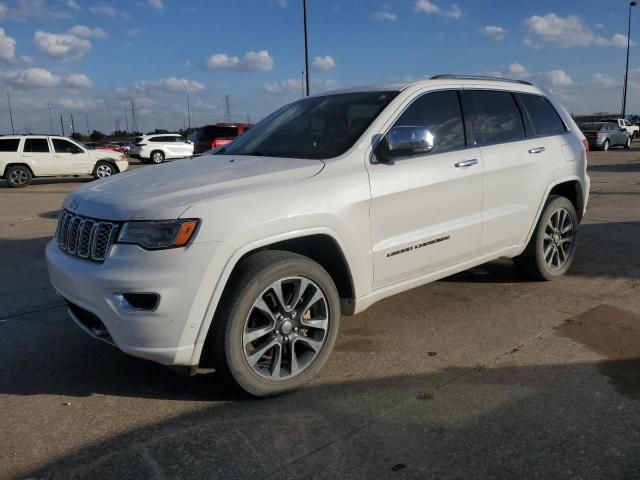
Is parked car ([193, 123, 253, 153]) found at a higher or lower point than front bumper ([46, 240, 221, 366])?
higher

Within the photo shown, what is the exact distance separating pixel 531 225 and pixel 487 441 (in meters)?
2.56

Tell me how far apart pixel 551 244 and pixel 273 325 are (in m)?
3.12

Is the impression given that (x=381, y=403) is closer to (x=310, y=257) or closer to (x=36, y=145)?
(x=310, y=257)

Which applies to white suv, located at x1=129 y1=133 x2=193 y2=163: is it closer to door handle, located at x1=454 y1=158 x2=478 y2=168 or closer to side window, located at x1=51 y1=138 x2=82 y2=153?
side window, located at x1=51 y1=138 x2=82 y2=153

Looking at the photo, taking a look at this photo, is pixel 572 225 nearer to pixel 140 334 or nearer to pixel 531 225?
pixel 531 225

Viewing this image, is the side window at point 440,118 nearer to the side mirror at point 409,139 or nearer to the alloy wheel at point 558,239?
the side mirror at point 409,139

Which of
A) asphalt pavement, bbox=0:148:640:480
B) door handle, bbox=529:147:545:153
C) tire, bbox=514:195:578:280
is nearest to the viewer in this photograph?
asphalt pavement, bbox=0:148:640:480

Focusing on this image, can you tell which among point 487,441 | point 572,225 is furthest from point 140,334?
point 572,225

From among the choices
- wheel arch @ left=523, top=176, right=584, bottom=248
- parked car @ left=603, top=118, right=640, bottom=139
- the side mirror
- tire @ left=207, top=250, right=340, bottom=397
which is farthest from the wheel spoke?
parked car @ left=603, top=118, right=640, bottom=139

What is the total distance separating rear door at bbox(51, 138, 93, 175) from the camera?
18.4m

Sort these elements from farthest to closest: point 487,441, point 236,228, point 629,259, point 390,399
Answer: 1. point 629,259
2. point 390,399
3. point 236,228
4. point 487,441

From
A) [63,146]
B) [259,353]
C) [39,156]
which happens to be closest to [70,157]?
[63,146]

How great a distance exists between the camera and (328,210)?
10.6 feet

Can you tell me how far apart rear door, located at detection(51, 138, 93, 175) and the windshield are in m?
15.9
